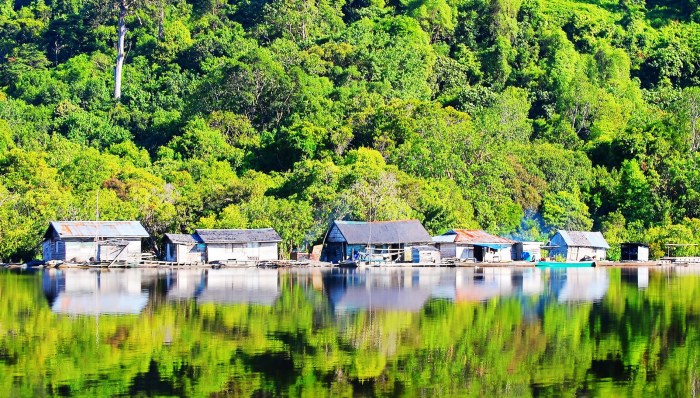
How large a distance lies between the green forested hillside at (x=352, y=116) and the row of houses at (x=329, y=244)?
2.18 meters

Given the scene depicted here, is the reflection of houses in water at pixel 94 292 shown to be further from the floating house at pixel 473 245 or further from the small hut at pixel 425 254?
the floating house at pixel 473 245

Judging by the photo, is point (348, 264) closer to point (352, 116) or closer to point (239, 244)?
point (239, 244)

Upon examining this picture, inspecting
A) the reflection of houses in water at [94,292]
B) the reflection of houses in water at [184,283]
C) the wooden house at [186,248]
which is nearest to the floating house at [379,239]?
the wooden house at [186,248]

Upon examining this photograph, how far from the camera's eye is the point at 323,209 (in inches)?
2891

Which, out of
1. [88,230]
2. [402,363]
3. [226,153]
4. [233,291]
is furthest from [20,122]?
[402,363]

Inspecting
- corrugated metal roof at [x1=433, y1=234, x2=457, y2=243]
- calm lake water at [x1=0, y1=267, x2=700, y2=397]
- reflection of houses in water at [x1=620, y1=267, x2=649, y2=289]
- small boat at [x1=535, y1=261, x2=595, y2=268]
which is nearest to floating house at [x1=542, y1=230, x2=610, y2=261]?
small boat at [x1=535, y1=261, x2=595, y2=268]

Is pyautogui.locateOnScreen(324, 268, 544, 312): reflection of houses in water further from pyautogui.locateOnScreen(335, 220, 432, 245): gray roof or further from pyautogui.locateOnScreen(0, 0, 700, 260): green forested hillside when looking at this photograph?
pyautogui.locateOnScreen(0, 0, 700, 260): green forested hillside

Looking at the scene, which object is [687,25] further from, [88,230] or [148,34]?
[88,230]

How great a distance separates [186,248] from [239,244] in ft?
11.7

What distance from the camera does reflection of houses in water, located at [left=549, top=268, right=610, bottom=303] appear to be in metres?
42.8

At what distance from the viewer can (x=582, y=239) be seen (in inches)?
3051

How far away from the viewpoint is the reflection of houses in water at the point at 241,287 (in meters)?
39.9

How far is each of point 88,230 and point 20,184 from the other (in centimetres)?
1085

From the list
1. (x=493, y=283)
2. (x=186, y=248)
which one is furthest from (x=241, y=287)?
(x=186, y=248)
